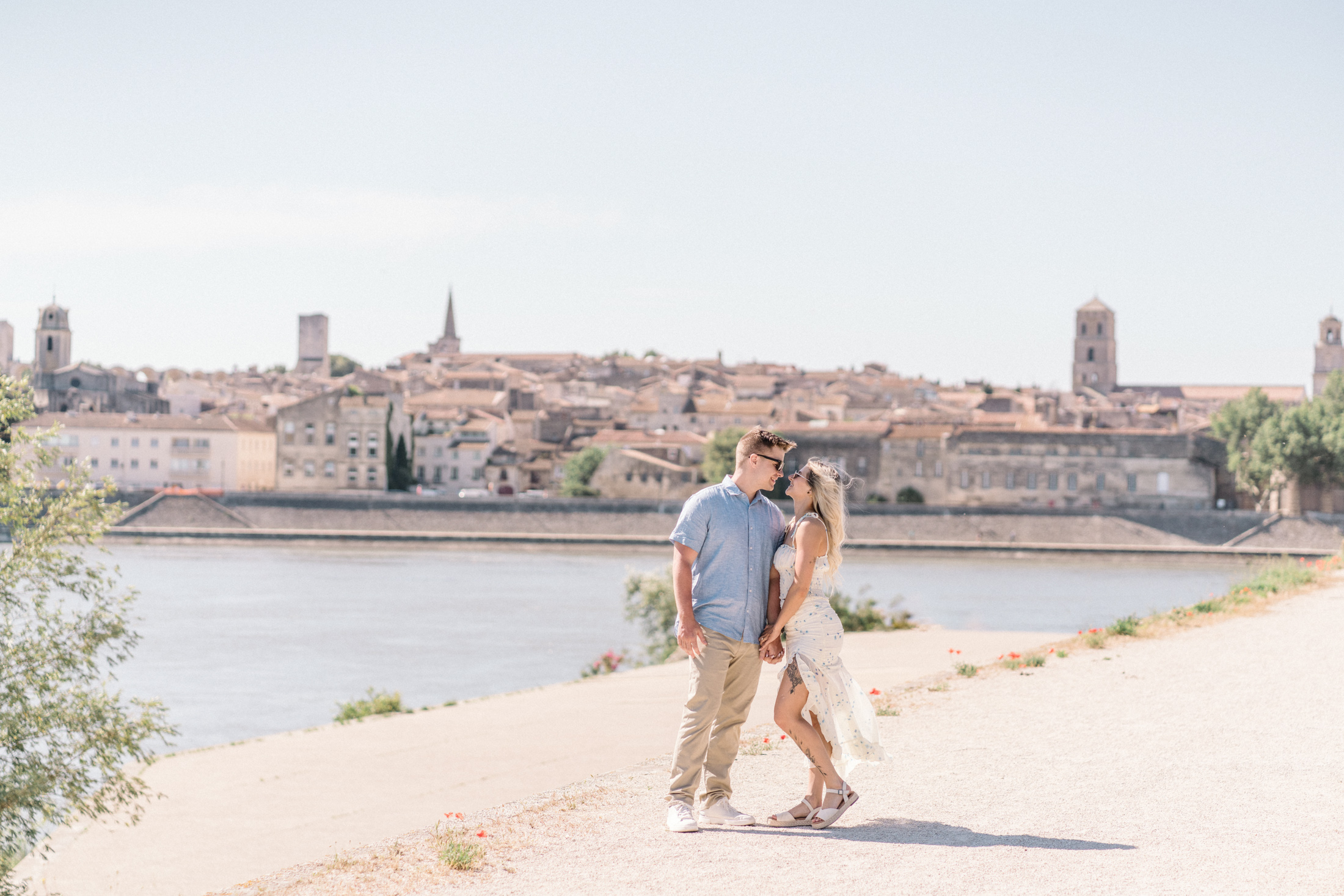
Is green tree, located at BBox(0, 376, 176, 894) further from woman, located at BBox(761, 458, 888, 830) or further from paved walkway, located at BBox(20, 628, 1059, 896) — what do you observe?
woman, located at BBox(761, 458, 888, 830)

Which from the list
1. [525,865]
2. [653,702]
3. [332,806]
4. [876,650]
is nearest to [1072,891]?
[525,865]

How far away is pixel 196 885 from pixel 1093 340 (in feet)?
440

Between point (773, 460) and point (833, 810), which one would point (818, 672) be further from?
point (773, 460)

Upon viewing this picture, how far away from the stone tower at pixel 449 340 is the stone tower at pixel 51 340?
61002 millimetres

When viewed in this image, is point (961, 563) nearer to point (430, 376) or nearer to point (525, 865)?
point (525, 865)

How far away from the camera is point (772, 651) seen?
18.4 feet

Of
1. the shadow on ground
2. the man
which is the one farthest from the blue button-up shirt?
the shadow on ground

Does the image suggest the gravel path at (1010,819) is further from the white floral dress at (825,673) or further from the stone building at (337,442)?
the stone building at (337,442)

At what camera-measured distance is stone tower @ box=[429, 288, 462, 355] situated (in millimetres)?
164875

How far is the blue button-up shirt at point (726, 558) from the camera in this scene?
17.9ft

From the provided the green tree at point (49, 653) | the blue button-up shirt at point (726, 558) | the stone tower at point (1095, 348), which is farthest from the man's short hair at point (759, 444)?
the stone tower at point (1095, 348)

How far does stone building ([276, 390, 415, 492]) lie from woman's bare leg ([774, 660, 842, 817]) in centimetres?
6757

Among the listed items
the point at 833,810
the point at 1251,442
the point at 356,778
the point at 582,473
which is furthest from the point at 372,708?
the point at 1251,442

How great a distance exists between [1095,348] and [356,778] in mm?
130980
